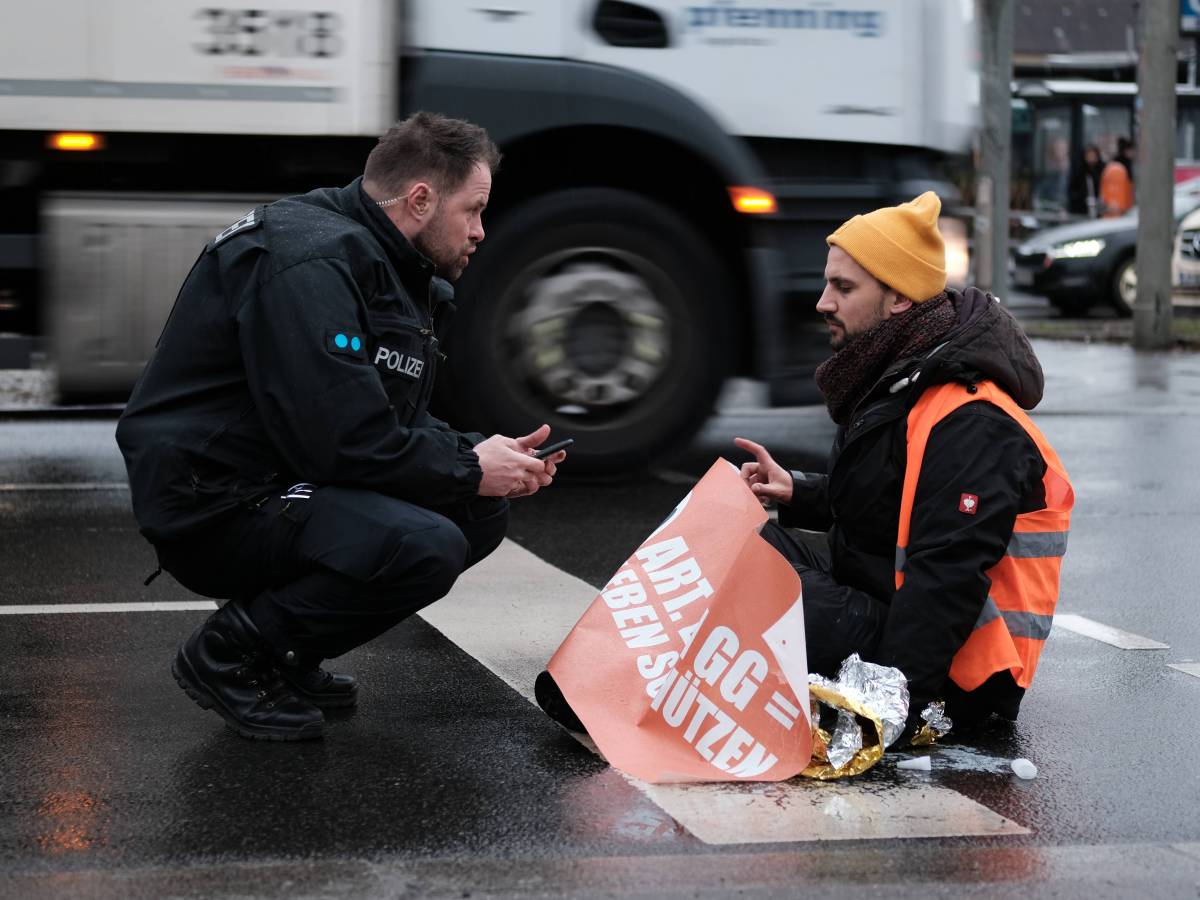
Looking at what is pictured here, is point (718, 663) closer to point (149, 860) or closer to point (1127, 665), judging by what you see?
point (149, 860)

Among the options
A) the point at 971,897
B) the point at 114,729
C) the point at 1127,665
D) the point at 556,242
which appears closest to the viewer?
the point at 971,897

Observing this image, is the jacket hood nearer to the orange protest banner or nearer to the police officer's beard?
the orange protest banner

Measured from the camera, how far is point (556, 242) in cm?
737

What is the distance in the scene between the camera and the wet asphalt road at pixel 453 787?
3242mm

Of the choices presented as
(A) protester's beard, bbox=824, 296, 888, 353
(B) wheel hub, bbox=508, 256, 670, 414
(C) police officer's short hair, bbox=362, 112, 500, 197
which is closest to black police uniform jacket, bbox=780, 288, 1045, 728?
(A) protester's beard, bbox=824, 296, 888, 353

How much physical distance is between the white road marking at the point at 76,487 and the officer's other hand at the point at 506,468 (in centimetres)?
386

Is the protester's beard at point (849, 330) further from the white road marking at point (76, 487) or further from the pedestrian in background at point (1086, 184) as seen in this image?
the pedestrian in background at point (1086, 184)

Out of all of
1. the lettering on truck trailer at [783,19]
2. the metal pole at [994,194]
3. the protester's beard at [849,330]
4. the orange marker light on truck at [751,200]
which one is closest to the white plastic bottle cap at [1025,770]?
the protester's beard at [849,330]

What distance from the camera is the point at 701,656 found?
387 cm

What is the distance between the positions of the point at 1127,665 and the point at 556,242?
3.19 m

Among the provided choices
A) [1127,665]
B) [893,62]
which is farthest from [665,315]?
[1127,665]

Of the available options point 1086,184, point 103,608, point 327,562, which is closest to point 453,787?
point 327,562

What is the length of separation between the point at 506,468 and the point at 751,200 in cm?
363

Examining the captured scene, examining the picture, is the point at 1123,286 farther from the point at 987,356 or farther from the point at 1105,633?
the point at 987,356
